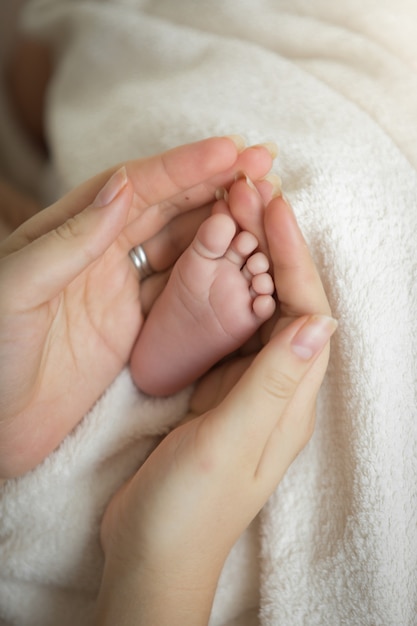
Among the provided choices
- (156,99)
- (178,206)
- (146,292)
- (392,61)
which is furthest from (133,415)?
(392,61)

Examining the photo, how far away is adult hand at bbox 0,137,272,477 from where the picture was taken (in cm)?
54

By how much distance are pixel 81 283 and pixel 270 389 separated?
0.25 meters

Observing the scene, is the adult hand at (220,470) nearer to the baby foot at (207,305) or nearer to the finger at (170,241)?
the baby foot at (207,305)

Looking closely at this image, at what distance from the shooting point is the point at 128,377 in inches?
27.1

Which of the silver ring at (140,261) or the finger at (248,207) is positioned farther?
the silver ring at (140,261)

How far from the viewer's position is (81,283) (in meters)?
0.65

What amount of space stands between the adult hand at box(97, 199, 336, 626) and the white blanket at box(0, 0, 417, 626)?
0.17ft

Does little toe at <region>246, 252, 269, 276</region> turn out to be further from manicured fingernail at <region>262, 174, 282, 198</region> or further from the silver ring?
the silver ring

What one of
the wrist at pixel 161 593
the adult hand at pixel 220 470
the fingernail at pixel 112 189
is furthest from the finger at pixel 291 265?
the wrist at pixel 161 593

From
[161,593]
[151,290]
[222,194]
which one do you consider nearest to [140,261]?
[151,290]

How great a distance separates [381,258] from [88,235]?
29cm

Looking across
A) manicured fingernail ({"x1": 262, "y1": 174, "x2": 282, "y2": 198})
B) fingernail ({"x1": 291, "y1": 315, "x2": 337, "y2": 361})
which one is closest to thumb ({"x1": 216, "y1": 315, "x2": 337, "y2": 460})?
fingernail ({"x1": 291, "y1": 315, "x2": 337, "y2": 361})

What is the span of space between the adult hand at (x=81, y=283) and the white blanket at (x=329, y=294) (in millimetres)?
42

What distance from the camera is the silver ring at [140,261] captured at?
682 millimetres
